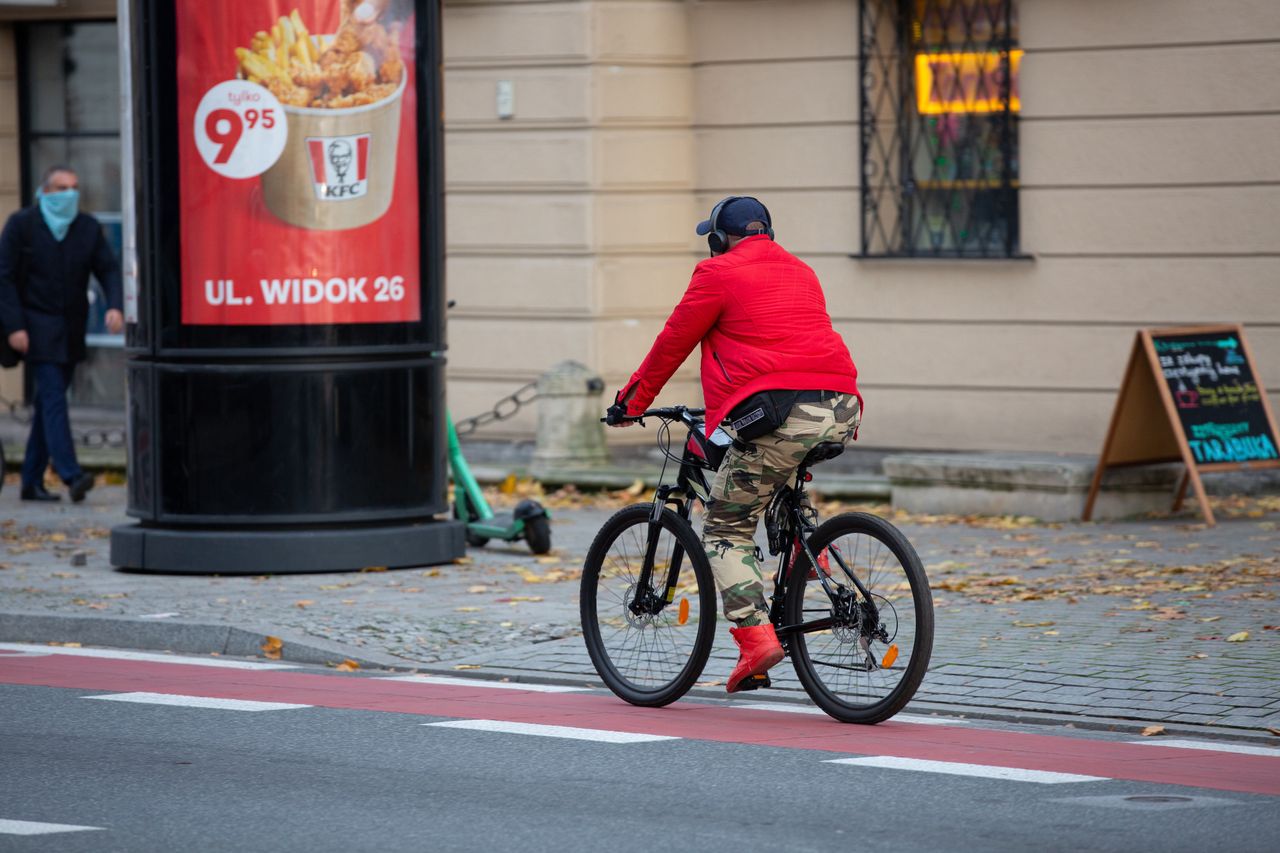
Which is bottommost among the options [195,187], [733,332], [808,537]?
[808,537]

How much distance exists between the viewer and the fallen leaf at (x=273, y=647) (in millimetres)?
9070

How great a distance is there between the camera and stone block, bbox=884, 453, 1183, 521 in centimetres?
1281

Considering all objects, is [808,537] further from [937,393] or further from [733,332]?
[937,393]

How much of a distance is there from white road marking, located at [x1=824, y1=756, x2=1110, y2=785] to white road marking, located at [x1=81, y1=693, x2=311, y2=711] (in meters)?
2.10

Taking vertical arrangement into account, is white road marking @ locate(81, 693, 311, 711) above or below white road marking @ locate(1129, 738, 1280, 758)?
above

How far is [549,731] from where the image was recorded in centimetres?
727

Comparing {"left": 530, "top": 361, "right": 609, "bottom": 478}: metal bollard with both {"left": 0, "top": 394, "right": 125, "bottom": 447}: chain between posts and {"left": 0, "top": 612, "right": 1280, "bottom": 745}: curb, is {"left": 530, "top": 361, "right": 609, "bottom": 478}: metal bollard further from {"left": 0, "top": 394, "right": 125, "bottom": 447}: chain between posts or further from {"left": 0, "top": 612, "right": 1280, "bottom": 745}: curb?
{"left": 0, "top": 612, "right": 1280, "bottom": 745}: curb

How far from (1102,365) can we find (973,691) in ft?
22.7

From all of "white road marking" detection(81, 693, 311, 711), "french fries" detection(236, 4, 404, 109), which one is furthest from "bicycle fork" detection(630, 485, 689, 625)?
"french fries" detection(236, 4, 404, 109)

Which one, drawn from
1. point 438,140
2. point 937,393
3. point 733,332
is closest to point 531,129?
point 937,393

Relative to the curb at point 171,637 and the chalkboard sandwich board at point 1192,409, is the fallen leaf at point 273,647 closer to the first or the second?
the curb at point 171,637

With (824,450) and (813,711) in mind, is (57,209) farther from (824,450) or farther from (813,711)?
(824,450)

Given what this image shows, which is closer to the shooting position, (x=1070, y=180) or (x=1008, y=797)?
(x=1008, y=797)

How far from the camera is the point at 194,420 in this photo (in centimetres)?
1093
